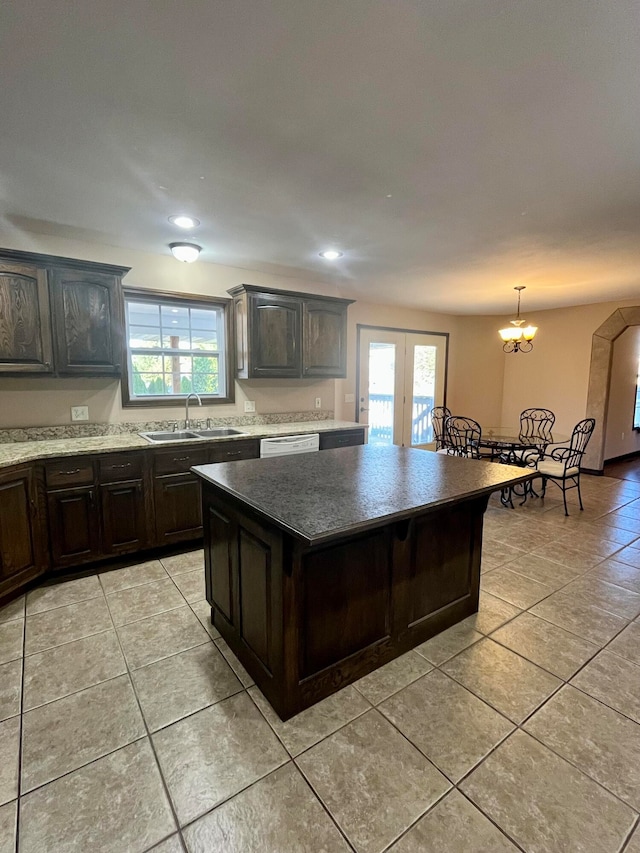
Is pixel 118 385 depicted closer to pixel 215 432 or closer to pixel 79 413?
pixel 79 413

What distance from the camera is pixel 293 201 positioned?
2.45m

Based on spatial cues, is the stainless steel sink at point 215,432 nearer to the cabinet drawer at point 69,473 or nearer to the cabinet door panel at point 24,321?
the cabinet drawer at point 69,473

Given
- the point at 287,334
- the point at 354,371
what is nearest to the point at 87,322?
the point at 287,334

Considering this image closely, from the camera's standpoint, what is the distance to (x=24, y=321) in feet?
9.01

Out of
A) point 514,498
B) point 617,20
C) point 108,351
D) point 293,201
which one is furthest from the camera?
point 514,498

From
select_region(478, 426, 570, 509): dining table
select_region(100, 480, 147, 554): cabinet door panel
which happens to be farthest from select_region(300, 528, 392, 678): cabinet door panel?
select_region(478, 426, 570, 509): dining table

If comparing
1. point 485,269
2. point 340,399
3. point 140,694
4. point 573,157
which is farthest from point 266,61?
point 340,399

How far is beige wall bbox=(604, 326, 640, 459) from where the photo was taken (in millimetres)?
6281

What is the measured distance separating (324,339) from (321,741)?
11.1 feet

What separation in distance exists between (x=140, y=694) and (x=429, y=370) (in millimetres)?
5762

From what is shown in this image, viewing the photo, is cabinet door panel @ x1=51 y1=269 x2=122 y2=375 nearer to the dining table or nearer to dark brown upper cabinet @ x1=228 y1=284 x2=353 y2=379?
dark brown upper cabinet @ x1=228 y1=284 x2=353 y2=379

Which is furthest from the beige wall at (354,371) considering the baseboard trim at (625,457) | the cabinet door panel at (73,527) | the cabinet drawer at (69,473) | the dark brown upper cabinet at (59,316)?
the baseboard trim at (625,457)

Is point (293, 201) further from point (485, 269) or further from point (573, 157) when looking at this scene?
point (485, 269)

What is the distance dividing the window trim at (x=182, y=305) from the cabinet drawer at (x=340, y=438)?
99 centimetres
